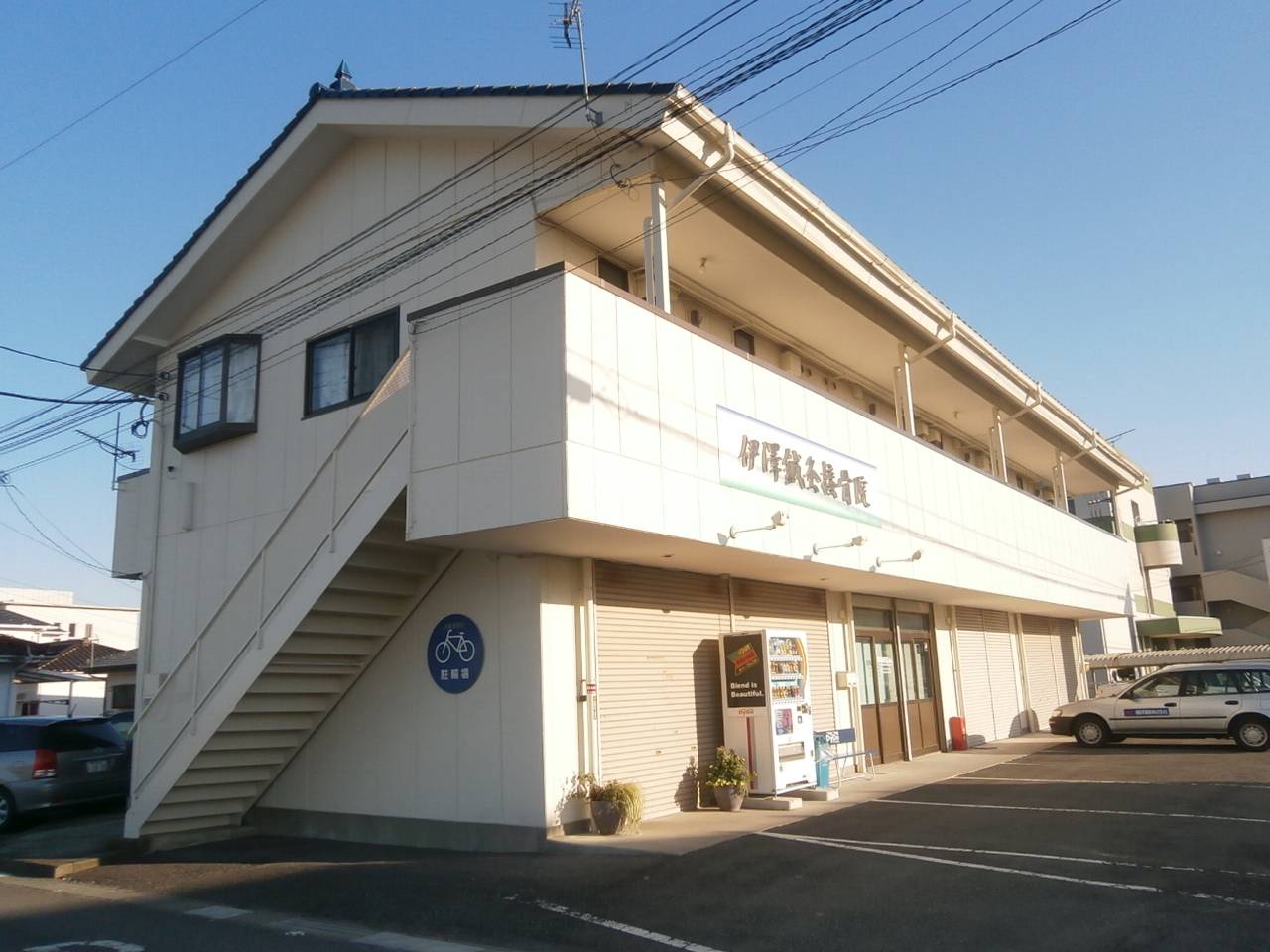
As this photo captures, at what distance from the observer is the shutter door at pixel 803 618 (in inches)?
553

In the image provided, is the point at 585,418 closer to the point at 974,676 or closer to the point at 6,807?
the point at 6,807

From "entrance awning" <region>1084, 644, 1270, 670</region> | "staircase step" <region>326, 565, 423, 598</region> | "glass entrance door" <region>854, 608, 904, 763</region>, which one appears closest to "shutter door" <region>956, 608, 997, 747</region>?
"glass entrance door" <region>854, 608, 904, 763</region>

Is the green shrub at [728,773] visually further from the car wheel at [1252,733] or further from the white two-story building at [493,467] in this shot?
the car wheel at [1252,733]

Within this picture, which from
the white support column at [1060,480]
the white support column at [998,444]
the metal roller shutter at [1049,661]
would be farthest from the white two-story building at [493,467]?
the white support column at [1060,480]

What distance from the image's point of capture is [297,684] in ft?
37.6

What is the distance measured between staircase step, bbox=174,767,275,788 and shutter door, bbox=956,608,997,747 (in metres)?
14.1

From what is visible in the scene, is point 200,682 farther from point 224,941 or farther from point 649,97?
point 649,97

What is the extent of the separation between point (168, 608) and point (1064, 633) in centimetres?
2430

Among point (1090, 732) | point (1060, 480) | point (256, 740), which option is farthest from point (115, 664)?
point (1060, 480)

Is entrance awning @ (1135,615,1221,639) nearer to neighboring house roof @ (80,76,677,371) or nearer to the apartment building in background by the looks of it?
the apartment building in background

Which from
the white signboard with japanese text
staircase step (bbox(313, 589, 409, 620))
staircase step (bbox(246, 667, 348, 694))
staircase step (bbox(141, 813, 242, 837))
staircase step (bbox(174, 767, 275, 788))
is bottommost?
staircase step (bbox(141, 813, 242, 837))

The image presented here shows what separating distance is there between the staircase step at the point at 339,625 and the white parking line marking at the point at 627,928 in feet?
14.1

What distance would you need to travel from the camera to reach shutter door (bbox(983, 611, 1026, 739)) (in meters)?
22.7

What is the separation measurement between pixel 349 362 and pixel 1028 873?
9.82m
